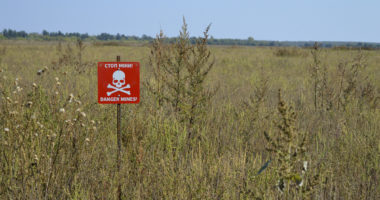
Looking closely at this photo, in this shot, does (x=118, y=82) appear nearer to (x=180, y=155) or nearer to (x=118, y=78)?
(x=118, y=78)

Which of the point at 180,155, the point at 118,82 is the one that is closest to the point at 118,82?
the point at 118,82

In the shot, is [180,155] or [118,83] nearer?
[118,83]

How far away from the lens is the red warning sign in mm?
2768

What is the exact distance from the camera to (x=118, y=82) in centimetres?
283

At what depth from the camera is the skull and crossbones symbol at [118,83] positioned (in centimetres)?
280

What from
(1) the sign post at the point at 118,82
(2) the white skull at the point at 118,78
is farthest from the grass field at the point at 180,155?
(2) the white skull at the point at 118,78

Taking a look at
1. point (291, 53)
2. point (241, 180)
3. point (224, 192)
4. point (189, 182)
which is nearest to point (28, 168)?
point (189, 182)

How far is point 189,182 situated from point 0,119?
2.43 m

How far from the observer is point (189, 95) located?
4156 mm

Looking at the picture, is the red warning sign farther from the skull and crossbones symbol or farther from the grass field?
the grass field

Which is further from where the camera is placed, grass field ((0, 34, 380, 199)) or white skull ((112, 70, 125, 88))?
white skull ((112, 70, 125, 88))

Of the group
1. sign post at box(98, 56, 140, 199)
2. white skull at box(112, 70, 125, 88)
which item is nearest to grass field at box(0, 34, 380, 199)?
sign post at box(98, 56, 140, 199)

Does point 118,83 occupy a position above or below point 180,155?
above

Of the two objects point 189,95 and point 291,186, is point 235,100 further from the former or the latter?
point 291,186
